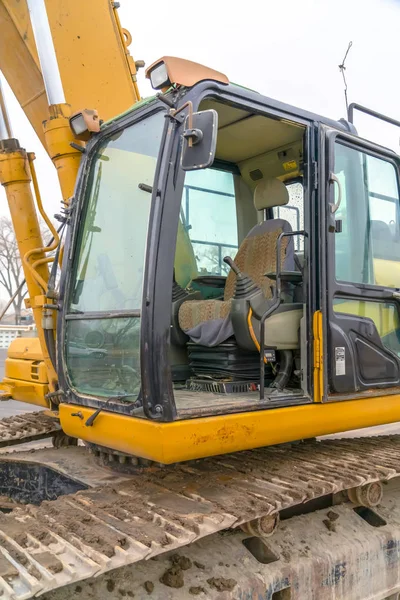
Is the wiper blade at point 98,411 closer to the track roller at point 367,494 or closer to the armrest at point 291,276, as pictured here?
the armrest at point 291,276

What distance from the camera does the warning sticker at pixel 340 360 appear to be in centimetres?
335

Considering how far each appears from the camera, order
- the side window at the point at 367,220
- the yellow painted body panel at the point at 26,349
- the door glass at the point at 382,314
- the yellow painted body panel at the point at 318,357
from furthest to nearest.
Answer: the yellow painted body panel at the point at 26,349
the side window at the point at 367,220
the door glass at the point at 382,314
the yellow painted body panel at the point at 318,357

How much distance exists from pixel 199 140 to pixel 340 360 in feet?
4.92

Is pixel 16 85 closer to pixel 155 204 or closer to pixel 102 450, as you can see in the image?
pixel 155 204

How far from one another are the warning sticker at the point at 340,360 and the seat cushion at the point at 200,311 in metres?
0.70

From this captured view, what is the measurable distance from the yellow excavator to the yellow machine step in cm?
1

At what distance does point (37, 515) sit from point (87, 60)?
3.00 metres

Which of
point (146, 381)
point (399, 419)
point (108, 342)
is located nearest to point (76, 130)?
point (108, 342)

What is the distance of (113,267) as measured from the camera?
3.27 meters

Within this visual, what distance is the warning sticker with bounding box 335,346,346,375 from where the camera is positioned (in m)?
3.35

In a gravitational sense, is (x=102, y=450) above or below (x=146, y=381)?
below

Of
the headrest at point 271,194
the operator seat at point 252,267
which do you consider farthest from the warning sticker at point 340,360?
the headrest at point 271,194

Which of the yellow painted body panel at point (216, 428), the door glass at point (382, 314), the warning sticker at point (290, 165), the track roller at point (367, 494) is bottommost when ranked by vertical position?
the track roller at point (367, 494)

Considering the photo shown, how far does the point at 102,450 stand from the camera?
3.37 meters
